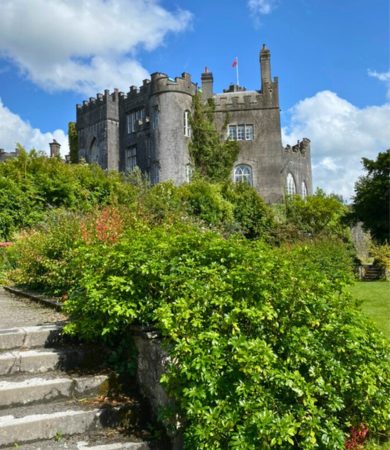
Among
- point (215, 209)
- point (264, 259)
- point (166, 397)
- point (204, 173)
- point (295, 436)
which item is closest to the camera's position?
point (295, 436)

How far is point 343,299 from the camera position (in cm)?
423

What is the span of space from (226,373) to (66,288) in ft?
14.8

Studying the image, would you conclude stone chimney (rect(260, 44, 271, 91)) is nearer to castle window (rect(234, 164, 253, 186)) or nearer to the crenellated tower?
castle window (rect(234, 164, 253, 186))

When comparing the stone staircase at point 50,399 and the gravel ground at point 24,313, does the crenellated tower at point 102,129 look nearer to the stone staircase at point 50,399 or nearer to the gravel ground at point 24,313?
the gravel ground at point 24,313

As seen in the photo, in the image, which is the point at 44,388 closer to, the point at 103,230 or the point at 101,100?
the point at 103,230

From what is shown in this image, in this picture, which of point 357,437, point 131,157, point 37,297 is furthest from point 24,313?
point 131,157

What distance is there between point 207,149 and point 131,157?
→ 6.14 m

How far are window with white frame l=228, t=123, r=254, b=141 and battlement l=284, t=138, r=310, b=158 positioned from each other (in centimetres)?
513

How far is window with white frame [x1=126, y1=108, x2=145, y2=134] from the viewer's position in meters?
34.0

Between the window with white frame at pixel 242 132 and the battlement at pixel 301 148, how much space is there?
5131 mm

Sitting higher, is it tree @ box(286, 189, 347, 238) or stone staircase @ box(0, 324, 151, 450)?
tree @ box(286, 189, 347, 238)

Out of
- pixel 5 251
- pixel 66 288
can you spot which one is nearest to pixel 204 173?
pixel 5 251

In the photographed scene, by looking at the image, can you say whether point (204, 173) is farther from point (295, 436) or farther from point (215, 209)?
point (295, 436)

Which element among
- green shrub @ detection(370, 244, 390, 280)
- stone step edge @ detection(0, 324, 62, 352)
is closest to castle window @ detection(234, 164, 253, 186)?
green shrub @ detection(370, 244, 390, 280)
